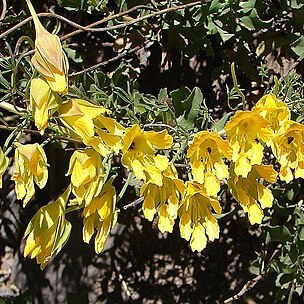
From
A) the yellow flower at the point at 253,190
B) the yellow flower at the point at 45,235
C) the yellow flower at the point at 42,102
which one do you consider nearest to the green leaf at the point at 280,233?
the yellow flower at the point at 253,190

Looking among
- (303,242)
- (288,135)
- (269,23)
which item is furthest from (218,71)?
(288,135)

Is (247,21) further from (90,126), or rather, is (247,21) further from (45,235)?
(45,235)

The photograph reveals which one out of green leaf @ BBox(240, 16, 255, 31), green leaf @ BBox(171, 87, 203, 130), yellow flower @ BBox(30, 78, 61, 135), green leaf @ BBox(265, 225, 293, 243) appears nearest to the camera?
yellow flower @ BBox(30, 78, 61, 135)

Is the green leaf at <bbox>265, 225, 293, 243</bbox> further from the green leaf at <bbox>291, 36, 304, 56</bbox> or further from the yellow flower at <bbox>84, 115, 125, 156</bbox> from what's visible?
the yellow flower at <bbox>84, 115, 125, 156</bbox>

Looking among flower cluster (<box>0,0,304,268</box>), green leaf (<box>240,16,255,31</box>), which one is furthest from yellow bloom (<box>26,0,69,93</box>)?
green leaf (<box>240,16,255,31</box>)

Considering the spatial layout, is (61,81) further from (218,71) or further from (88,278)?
(88,278)

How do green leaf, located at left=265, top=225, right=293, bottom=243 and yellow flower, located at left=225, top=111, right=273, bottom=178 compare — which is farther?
green leaf, located at left=265, top=225, right=293, bottom=243

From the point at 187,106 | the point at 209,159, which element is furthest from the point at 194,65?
the point at 209,159

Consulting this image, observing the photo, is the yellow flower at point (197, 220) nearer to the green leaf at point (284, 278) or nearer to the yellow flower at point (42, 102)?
the yellow flower at point (42, 102)
